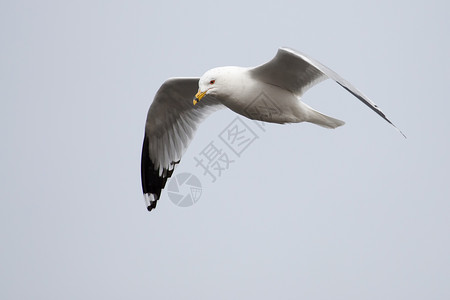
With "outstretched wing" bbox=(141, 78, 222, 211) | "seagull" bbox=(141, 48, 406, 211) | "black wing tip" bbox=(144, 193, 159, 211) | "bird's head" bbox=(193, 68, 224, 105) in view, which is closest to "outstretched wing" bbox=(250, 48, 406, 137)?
"seagull" bbox=(141, 48, 406, 211)

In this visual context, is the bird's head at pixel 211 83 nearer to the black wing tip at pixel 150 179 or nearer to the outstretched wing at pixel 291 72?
the outstretched wing at pixel 291 72

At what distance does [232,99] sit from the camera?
18.2 ft

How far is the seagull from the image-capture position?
548 centimetres

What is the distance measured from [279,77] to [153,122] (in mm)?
1745

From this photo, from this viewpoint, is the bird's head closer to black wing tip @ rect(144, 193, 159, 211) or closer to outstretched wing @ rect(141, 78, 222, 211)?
outstretched wing @ rect(141, 78, 222, 211)

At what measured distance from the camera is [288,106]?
5.82m

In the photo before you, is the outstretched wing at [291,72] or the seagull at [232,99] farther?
the seagull at [232,99]

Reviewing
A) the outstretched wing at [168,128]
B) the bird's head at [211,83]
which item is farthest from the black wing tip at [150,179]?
the bird's head at [211,83]

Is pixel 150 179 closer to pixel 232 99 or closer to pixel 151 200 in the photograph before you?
pixel 151 200

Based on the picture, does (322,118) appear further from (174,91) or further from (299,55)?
(174,91)

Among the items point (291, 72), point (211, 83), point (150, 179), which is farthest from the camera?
point (150, 179)

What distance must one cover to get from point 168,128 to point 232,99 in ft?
5.57

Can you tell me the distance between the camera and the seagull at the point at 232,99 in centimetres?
548

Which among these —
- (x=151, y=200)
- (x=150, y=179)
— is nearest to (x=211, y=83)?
(x=150, y=179)
